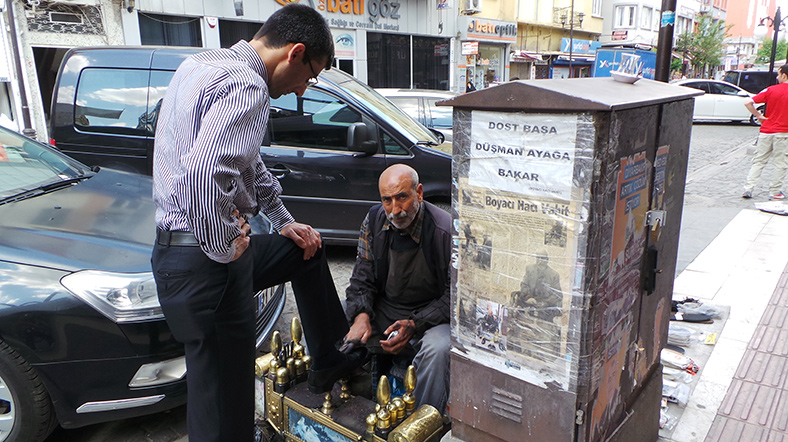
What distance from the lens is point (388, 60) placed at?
1997 cm

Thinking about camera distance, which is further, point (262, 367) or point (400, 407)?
point (262, 367)

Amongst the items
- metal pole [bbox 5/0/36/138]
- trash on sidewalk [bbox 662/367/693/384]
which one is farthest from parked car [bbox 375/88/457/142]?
metal pole [bbox 5/0/36/138]

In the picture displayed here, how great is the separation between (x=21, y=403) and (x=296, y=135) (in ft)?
10.7

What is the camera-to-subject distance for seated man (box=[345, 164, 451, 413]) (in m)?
2.62

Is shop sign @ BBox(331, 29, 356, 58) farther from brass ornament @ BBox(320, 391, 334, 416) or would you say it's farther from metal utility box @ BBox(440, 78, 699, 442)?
metal utility box @ BBox(440, 78, 699, 442)

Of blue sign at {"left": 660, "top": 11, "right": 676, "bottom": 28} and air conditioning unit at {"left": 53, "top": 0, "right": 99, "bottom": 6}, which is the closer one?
blue sign at {"left": 660, "top": 11, "right": 676, "bottom": 28}

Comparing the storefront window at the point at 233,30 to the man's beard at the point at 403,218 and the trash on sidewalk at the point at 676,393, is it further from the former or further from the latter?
the trash on sidewalk at the point at 676,393

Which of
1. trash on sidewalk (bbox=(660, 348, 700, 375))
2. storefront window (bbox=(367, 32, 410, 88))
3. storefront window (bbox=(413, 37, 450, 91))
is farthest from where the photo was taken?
storefront window (bbox=(413, 37, 450, 91))

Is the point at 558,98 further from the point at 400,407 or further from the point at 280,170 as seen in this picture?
the point at 280,170

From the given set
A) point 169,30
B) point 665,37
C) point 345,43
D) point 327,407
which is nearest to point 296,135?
point 665,37

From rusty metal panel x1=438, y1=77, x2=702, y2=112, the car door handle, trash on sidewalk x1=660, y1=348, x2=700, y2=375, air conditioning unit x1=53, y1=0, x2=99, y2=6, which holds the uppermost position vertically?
air conditioning unit x1=53, y1=0, x2=99, y2=6

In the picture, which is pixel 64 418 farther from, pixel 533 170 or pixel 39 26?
pixel 39 26

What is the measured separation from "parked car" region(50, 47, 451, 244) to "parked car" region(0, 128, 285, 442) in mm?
2437

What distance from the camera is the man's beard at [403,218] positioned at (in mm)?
2648
